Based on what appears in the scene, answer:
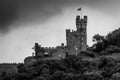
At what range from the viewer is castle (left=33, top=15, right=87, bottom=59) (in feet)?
336

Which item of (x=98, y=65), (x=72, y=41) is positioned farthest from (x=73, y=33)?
(x=98, y=65)

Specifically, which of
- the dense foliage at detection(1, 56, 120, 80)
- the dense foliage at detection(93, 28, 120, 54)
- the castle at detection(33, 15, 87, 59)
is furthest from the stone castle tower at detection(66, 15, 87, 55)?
the dense foliage at detection(1, 56, 120, 80)

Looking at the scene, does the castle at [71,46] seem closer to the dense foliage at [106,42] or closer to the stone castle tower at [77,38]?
the stone castle tower at [77,38]

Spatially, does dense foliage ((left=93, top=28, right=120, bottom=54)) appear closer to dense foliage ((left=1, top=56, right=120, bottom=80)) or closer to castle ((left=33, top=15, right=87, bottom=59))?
castle ((left=33, top=15, right=87, bottom=59))

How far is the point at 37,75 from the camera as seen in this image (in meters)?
94.2

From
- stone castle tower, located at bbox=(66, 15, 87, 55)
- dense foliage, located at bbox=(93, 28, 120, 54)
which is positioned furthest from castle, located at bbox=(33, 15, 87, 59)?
dense foliage, located at bbox=(93, 28, 120, 54)

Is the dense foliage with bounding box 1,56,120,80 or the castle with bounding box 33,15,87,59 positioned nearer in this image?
the dense foliage with bounding box 1,56,120,80

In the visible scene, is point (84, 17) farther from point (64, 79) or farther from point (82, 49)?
point (64, 79)

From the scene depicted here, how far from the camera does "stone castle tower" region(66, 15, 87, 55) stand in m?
104

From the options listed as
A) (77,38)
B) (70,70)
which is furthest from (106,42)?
(70,70)

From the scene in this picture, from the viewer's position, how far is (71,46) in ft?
342

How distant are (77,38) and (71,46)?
2223mm

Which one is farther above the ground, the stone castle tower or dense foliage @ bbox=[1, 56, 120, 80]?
the stone castle tower

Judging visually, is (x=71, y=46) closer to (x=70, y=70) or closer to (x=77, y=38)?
(x=77, y=38)
